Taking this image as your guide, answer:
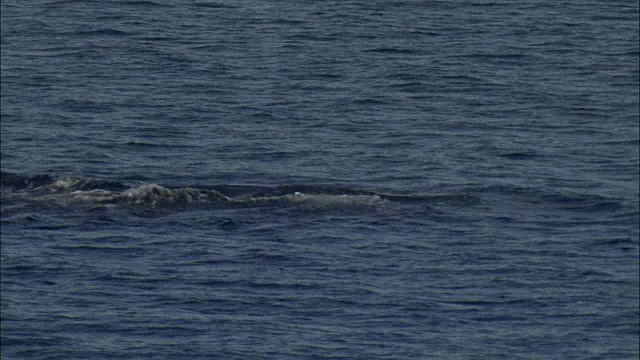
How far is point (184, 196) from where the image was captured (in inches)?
1847

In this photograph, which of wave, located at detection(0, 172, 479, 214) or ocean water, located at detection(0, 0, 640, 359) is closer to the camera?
ocean water, located at detection(0, 0, 640, 359)

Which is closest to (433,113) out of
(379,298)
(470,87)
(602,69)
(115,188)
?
(470,87)

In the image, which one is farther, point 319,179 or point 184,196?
point 319,179

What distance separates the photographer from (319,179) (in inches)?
1933

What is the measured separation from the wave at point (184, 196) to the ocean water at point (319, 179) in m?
0.11

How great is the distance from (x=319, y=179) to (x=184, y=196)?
176 inches

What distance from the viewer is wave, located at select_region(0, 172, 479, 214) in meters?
46.2

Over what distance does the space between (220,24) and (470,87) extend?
1457 centimetres

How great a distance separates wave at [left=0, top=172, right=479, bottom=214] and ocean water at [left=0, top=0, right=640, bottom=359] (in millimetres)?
110

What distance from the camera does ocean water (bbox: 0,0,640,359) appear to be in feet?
120

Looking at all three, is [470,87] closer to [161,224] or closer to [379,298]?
[161,224]

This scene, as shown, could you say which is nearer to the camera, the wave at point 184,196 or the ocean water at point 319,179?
the ocean water at point 319,179

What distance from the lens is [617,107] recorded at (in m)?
55.6

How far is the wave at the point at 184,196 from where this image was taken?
4619cm
